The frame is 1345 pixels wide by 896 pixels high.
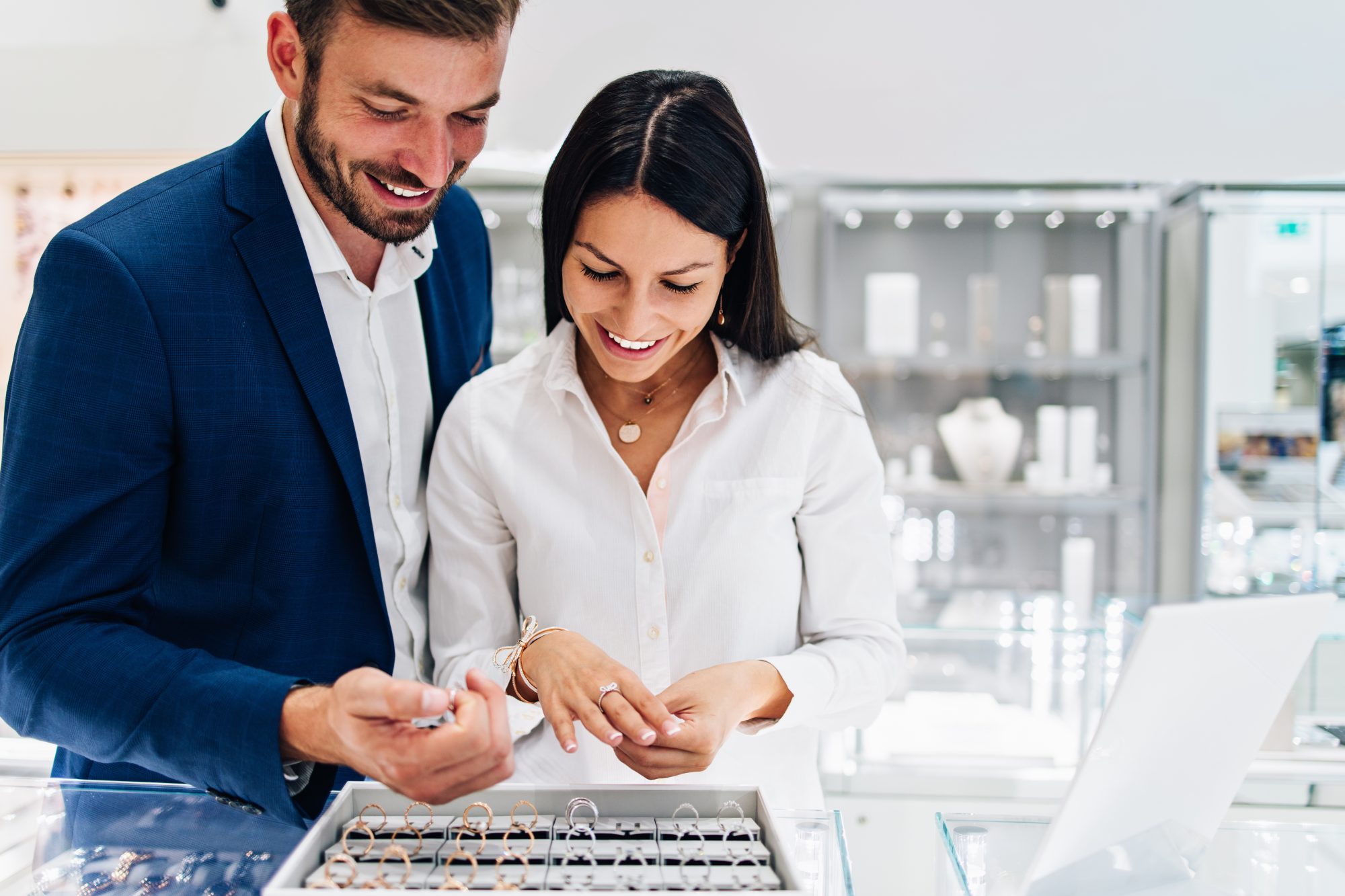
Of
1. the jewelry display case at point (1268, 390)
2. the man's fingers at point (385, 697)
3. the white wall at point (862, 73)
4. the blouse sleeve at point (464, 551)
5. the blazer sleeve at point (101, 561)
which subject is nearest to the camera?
the man's fingers at point (385, 697)

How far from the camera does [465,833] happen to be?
0.80 metres

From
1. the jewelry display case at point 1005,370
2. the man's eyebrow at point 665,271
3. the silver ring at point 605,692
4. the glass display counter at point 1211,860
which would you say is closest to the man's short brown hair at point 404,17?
the man's eyebrow at point 665,271

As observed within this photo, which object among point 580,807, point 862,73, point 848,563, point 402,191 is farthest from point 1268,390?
point 580,807

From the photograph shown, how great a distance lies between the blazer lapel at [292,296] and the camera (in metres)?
1.18

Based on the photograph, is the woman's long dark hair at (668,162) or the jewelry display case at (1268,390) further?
the jewelry display case at (1268,390)

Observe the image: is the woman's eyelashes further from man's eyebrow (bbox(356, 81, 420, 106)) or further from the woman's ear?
man's eyebrow (bbox(356, 81, 420, 106))

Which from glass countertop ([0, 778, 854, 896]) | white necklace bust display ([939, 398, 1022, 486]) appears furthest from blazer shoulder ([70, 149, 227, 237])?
white necklace bust display ([939, 398, 1022, 486])

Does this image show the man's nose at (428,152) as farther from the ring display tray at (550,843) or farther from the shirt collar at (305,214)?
the ring display tray at (550,843)

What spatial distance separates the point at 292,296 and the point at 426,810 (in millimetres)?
657

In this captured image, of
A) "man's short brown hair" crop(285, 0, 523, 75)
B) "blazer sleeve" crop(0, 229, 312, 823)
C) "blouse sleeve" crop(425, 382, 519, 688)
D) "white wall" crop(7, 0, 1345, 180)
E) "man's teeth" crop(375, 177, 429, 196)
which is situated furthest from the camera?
"white wall" crop(7, 0, 1345, 180)

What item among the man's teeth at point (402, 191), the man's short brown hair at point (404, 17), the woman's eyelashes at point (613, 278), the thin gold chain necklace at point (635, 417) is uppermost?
the man's short brown hair at point (404, 17)

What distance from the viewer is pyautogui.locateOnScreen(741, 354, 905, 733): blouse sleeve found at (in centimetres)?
124

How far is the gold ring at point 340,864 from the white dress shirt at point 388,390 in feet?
1.82

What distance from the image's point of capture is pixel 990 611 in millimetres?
3578
